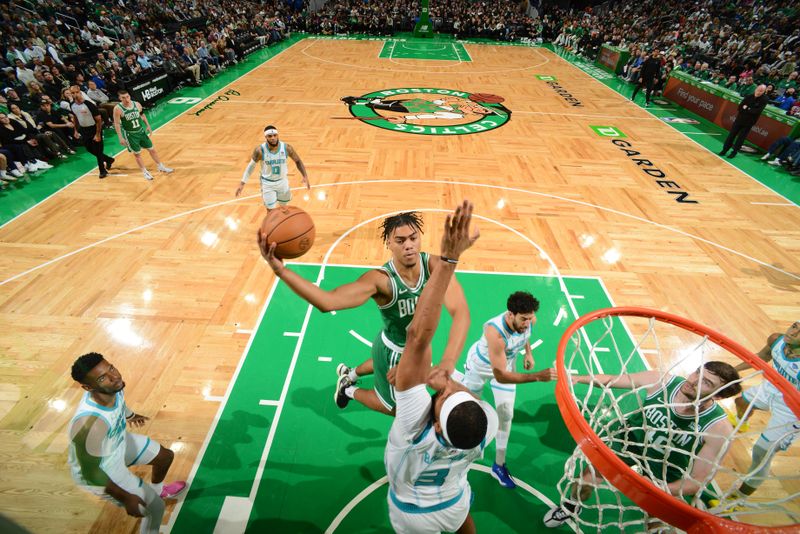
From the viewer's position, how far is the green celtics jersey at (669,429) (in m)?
2.84

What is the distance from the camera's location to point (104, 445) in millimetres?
2695

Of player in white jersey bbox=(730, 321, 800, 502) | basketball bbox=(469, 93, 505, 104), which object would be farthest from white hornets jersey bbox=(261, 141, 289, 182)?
basketball bbox=(469, 93, 505, 104)

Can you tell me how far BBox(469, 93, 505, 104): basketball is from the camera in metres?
14.4

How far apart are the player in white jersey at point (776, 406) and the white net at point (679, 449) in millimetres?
11

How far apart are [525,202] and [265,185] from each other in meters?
4.90

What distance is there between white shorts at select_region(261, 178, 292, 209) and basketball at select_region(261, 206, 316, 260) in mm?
3432

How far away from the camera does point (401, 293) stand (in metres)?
3.21

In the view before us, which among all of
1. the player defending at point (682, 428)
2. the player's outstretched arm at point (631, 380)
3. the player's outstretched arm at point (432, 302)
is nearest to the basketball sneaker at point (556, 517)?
the player defending at point (682, 428)

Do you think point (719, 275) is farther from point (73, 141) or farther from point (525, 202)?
point (73, 141)

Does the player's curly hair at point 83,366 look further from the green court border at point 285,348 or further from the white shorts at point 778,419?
the white shorts at point 778,419

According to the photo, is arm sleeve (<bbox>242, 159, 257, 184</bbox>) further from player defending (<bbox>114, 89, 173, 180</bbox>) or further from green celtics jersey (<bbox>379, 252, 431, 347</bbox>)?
green celtics jersey (<bbox>379, 252, 431, 347</bbox>)

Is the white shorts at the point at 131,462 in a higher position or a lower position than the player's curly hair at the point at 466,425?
lower

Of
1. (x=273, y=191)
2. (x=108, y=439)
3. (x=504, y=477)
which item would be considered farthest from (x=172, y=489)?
(x=273, y=191)

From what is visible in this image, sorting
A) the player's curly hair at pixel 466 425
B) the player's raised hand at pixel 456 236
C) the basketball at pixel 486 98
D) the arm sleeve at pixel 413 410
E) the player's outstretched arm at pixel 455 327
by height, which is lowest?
the basketball at pixel 486 98
